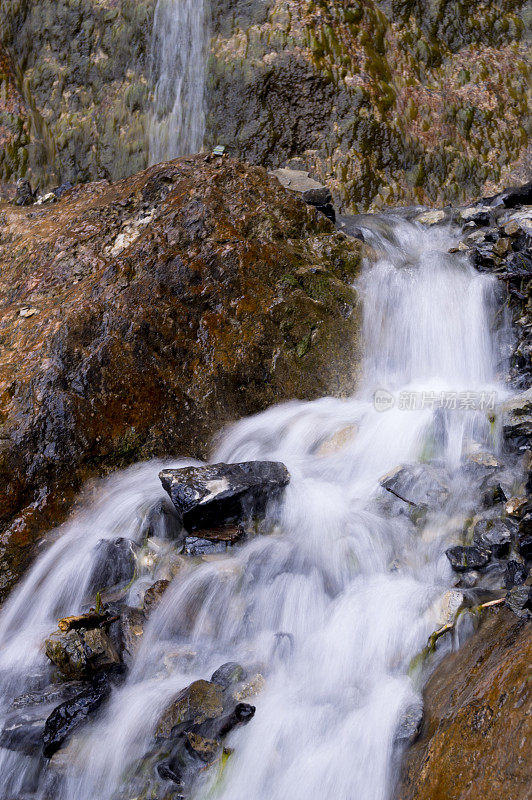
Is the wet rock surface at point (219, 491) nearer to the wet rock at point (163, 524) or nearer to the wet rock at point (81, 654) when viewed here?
the wet rock at point (163, 524)

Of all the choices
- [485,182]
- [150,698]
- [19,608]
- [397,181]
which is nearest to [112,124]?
[397,181]

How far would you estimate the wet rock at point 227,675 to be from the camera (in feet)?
9.66

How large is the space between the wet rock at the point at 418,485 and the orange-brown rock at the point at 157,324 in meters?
1.19

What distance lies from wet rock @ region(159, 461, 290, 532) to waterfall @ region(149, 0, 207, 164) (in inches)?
276

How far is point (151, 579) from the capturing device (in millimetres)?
3639

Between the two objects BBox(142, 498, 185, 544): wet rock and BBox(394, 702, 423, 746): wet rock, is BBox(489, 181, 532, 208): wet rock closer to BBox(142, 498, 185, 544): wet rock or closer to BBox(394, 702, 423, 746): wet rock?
BBox(142, 498, 185, 544): wet rock

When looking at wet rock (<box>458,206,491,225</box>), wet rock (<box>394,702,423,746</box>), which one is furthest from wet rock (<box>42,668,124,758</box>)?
wet rock (<box>458,206,491,225</box>)

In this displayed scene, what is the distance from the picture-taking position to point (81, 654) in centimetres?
316

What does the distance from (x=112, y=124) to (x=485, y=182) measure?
5841 mm

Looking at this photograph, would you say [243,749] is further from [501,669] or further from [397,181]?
[397,181]

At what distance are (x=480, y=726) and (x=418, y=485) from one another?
1.90m

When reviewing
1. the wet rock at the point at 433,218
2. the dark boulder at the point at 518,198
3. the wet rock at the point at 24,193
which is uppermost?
the wet rock at the point at 24,193

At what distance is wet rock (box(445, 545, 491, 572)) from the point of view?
11.0 ft

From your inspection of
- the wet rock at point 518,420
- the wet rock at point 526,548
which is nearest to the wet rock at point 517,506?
the wet rock at point 526,548
